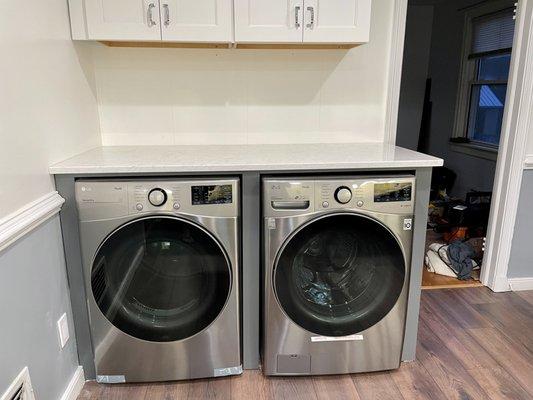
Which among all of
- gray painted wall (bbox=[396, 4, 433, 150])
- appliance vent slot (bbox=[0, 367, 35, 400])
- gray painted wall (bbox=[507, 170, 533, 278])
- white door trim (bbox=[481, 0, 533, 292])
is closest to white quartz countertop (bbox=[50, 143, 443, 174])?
appliance vent slot (bbox=[0, 367, 35, 400])

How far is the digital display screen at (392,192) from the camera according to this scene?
1568mm

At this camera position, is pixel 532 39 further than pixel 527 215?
No

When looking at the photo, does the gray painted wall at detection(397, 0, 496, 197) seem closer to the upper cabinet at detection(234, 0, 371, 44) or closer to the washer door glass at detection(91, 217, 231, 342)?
the upper cabinet at detection(234, 0, 371, 44)

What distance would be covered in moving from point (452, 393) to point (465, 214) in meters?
1.97

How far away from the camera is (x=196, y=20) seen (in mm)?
1749

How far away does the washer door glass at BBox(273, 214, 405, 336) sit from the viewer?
1.60 m

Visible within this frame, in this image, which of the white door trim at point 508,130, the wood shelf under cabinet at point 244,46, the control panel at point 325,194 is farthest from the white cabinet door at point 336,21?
the control panel at point 325,194

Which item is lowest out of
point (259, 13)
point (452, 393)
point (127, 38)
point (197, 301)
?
point (452, 393)

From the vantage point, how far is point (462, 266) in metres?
2.74

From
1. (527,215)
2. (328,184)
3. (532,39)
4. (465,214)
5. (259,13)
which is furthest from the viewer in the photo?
(465,214)

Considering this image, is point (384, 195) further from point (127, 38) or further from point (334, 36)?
point (127, 38)

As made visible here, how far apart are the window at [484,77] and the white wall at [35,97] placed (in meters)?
3.81

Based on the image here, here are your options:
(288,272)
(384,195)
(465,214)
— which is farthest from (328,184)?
(465,214)

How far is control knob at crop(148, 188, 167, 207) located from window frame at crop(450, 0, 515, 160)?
11.5ft
